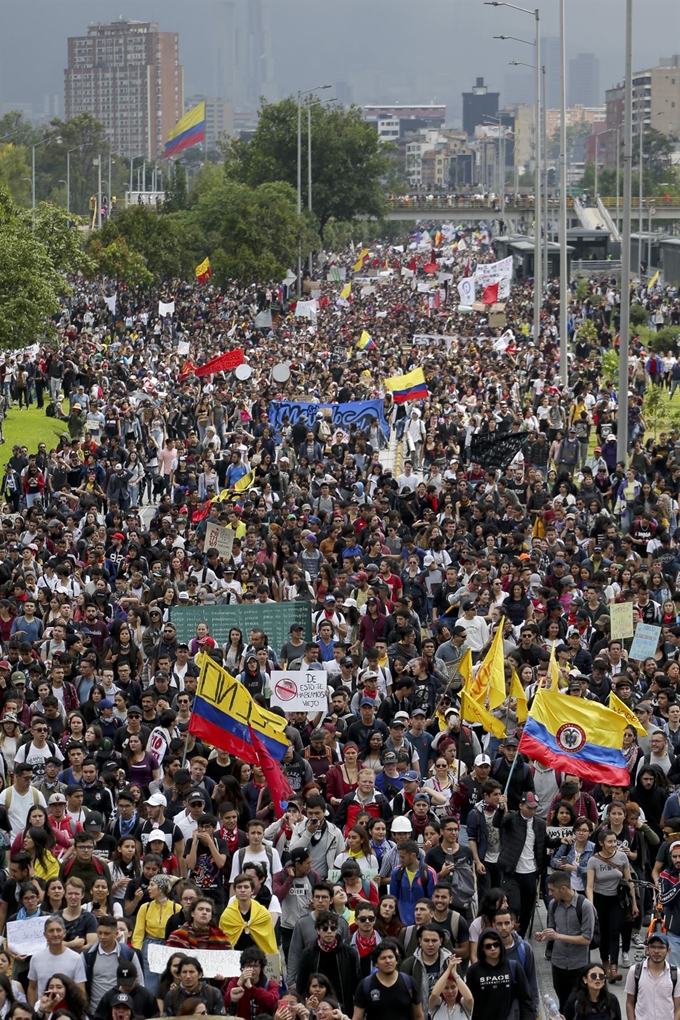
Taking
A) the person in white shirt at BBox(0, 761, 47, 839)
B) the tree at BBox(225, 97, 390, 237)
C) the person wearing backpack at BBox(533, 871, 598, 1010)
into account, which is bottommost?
the person wearing backpack at BBox(533, 871, 598, 1010)

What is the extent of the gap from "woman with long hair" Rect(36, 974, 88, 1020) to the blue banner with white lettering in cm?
1956

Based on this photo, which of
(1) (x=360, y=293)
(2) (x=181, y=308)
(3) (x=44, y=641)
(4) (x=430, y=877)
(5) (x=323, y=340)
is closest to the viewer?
(4) (x=430, y=877)

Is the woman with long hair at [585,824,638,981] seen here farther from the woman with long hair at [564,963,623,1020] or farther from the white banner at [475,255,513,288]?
the white banner at [475,255,513,288]

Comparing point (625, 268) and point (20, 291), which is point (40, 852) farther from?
point (20, 291)

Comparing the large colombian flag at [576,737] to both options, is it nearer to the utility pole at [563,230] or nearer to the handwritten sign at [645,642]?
the handwritten sign at [645,642]

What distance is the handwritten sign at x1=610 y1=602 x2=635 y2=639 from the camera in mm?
16141

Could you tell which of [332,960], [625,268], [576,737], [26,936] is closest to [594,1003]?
[332,960]

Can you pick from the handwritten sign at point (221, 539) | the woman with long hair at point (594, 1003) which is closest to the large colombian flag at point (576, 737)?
the woman with long hair at point (594, 1003)

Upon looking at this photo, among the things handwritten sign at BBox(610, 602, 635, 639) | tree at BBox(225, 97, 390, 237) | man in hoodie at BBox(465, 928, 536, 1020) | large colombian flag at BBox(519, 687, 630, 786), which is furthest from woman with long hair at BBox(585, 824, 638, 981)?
tree at BBox(225, 97, 390, 237)

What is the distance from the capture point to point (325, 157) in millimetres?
102875

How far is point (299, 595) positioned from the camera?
18109mm

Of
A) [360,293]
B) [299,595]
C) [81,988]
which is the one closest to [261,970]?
[81,988]

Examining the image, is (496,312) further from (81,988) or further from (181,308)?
(81,988)

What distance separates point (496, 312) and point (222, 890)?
164ft
